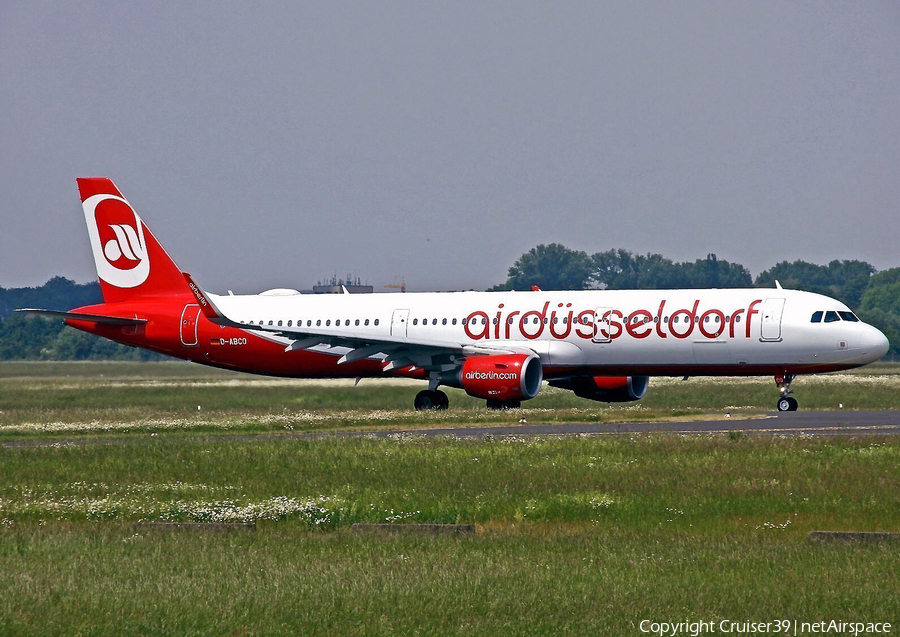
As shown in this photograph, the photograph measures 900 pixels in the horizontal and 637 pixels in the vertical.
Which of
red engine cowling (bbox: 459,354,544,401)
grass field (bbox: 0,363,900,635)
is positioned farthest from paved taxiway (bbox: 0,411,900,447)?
red engine cowling (bbox: 459,354,544,401)

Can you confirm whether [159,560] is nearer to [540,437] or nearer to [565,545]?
[565,545]

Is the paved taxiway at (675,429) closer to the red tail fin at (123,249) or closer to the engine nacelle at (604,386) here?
the engine nacelle at (604,386)

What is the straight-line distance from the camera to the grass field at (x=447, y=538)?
10742mm

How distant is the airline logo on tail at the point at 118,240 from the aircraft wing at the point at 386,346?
6.45 metres

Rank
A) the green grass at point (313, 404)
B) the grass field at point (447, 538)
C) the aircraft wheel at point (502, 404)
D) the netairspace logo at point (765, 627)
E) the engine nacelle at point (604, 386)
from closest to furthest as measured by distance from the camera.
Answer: the netairspace logo at point (765, 627), the grass field at point (447, 538), the green grass at point (313, 404), the aircraft wheel at point (502, 404), the engine nacelle at point (604, 386)

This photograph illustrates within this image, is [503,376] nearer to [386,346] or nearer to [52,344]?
[386,346]

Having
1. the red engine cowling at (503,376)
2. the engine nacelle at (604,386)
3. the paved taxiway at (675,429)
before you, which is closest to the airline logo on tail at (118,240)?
the red engine cowling at (503,376)

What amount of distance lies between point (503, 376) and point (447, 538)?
73.0 feet

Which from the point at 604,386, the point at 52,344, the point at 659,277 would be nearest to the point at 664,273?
the point at 659,277

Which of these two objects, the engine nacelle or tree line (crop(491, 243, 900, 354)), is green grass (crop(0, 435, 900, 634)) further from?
tree line (crop(491, 243, 900, 354))

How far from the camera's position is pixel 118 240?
45.6m

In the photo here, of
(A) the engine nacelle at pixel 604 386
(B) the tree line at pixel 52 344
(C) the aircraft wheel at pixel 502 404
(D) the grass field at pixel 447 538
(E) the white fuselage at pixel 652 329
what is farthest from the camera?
(B) the tree line at pixel 52 344

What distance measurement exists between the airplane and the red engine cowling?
4cm

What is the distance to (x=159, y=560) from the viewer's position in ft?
43.8
